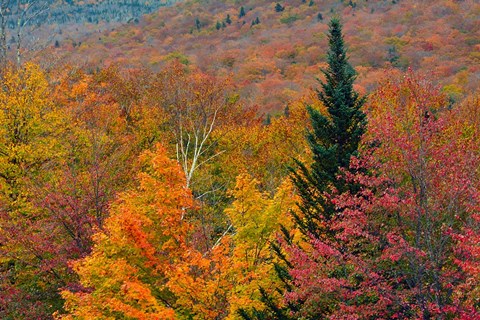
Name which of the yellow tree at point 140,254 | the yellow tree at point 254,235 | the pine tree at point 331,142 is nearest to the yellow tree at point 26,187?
the yellow tree at point 140,254

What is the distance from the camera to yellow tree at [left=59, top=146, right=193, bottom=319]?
14.4 meters

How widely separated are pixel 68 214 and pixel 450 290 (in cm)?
1284

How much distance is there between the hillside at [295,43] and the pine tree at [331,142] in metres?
48.4

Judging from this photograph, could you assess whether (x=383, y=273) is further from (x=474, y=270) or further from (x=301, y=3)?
(x=301, y=3)

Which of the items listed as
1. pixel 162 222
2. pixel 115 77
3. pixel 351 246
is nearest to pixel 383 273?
pixel 351 246

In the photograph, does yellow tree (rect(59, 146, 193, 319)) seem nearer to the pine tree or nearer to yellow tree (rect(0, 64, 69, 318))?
yellow tree (rect(0, 64, 69, 318))

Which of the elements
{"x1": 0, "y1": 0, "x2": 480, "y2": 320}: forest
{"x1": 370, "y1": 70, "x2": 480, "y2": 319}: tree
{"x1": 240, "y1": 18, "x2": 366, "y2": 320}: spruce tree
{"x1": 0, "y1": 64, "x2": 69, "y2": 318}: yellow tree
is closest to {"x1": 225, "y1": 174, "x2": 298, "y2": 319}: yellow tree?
{"x1": 0, "y1": 0, "x2": 480, "y2": 320}: forest

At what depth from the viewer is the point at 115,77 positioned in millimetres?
40188

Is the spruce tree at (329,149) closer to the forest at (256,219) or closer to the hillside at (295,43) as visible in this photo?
the forest at (256,219)

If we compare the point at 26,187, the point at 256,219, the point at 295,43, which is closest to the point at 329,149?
the point at 256,219

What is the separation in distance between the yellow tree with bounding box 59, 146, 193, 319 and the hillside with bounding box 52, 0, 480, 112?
50.8 meters

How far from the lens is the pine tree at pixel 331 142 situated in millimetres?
16250

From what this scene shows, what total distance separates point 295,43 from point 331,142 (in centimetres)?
12821

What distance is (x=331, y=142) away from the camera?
17.3 metres
